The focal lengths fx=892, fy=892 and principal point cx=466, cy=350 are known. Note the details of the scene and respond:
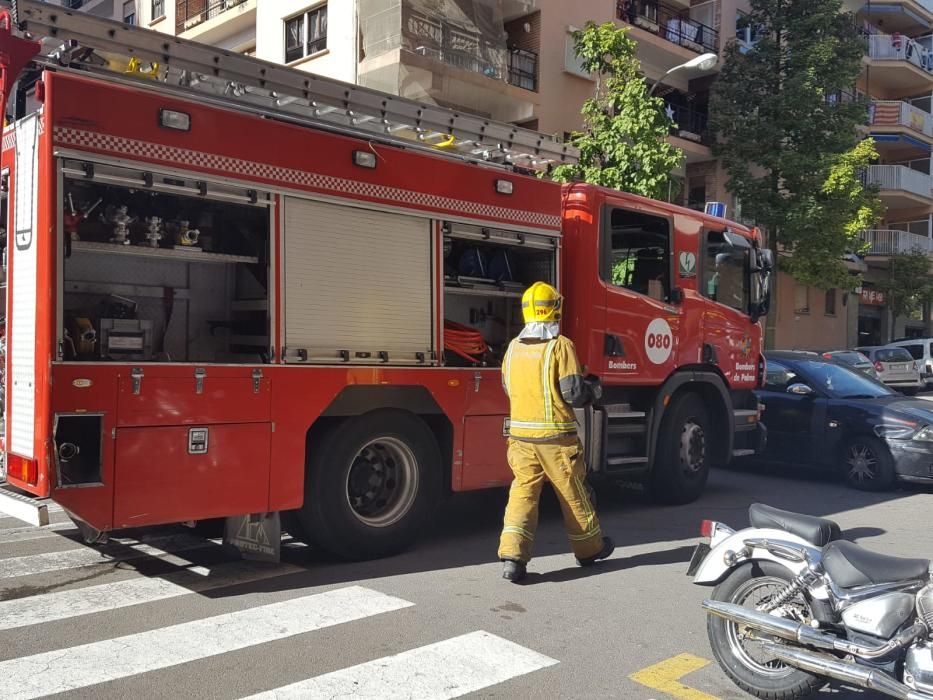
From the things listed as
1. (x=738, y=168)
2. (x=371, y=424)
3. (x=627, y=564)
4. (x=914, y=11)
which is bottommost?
(x=627, y=564)

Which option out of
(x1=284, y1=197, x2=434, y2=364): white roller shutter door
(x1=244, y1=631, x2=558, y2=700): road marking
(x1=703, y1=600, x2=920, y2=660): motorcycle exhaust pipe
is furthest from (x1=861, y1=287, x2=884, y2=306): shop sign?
(x1=244, y1=631, x2=558, y2=700): road marking

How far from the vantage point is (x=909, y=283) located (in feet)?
114

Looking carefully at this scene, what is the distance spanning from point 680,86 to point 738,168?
167 inches

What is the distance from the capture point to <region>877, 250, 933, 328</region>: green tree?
1371 inches

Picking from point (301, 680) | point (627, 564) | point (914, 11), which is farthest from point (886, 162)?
point (301, 680)

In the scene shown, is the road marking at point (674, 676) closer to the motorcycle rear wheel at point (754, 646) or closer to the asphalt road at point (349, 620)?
the asphalt road at point (349, 620)

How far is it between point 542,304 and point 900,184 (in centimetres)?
3572

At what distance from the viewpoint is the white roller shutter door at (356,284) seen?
5832 mm

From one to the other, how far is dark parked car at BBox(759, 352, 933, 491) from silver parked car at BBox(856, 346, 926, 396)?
17167 mm

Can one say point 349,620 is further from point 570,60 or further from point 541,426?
point 570,60

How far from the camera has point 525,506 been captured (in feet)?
19.0

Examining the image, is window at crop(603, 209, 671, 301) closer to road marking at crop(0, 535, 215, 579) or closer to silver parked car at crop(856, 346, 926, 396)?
road marking at crop(0, 535, 215, 579)

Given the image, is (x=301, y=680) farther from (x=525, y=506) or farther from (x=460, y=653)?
(x=525, y=506)

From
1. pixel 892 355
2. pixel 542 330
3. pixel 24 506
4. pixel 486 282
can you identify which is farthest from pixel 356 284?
pixel 892 355
